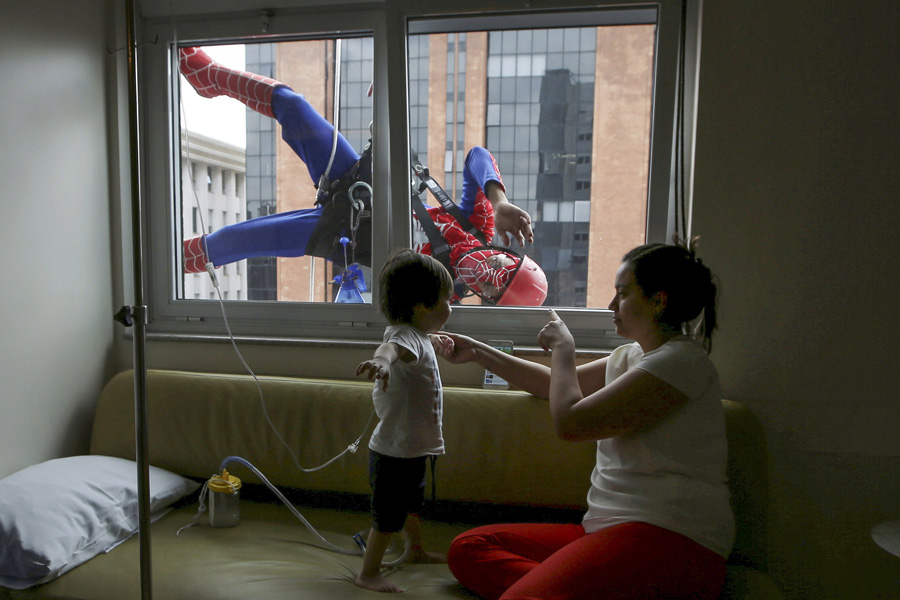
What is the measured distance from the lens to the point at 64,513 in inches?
59.1

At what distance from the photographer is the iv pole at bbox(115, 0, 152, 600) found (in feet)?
2.97

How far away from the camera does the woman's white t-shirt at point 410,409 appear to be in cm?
138

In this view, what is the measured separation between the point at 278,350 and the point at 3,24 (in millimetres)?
1331

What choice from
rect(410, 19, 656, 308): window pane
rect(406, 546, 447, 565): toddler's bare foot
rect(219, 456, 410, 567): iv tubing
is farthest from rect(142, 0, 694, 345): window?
rect(406, 546, 447, 565): toddler's bare foot

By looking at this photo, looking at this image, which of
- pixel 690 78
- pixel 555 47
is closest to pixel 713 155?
pixel 690 78

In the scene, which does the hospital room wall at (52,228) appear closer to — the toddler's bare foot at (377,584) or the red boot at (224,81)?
the red boot at (224,81)

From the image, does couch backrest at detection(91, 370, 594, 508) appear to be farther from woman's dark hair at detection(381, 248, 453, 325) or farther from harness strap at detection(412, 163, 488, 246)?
harness strap at detection(412, 163, 488, 246)

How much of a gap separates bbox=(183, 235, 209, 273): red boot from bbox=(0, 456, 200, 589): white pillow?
87 centimetres

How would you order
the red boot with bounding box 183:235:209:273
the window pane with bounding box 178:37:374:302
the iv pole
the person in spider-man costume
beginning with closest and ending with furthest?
the iv pole, the person in spider-man costume, the window pane with bounding box 178:37:374:302, the red boot with bounding box 183:235:209:273

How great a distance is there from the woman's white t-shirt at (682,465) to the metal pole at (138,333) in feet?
2.89

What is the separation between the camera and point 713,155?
5.68ft

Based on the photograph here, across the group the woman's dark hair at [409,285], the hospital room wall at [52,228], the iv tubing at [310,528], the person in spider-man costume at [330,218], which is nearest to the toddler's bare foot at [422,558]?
the iv tubing at [310,528]

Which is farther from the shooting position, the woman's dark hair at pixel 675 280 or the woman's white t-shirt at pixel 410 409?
the woman's white t-shirt at pixel 410 409

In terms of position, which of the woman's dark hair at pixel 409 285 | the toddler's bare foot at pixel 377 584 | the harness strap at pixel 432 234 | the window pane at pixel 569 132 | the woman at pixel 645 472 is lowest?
the toddler's bare foot at pixel 377 584
